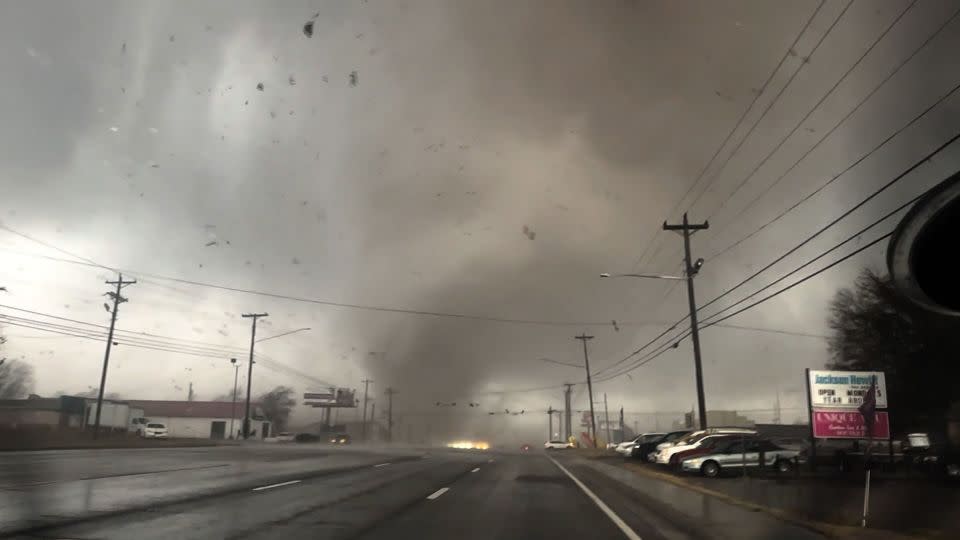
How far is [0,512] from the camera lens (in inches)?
381

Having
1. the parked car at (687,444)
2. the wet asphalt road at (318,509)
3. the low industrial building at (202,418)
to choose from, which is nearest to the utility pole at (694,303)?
the parked car at (687,444)

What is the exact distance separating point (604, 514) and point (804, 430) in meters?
49.0

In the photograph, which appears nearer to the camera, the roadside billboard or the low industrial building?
the roadside billboard

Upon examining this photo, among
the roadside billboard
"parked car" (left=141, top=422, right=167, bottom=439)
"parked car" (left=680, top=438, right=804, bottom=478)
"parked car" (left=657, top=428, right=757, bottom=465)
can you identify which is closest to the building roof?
"parked car" (left=141, top=422, right=167, bottom=439)

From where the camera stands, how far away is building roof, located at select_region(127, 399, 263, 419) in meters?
109

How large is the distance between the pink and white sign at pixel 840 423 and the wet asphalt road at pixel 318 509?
27.2 feet

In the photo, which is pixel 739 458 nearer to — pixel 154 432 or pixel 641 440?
pixel 641 440

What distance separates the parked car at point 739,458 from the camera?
25105 millimetres

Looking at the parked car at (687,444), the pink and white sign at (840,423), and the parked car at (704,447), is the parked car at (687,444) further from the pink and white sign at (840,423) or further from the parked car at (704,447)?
the pink and white sign at (840,423)

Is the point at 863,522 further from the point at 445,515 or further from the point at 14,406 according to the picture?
the point at 14,406

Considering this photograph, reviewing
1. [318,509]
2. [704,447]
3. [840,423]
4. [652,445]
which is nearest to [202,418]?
[652,445]

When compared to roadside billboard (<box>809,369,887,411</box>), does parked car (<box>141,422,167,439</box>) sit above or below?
below

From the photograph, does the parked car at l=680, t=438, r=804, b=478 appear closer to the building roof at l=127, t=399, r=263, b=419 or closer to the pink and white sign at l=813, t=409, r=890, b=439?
the pink and white sign at l=813, t=409, r=890, b=439

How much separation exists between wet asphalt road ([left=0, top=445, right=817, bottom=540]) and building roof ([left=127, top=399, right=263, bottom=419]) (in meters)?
97.2
